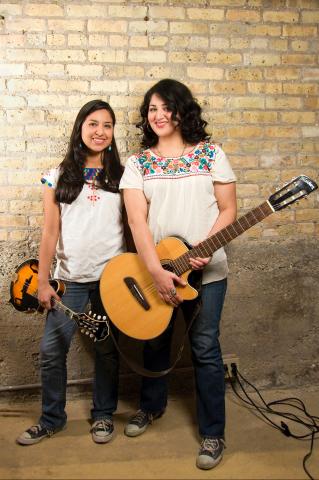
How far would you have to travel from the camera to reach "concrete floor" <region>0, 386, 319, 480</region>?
2.39 meters

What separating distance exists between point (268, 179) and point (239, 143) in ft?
0.99

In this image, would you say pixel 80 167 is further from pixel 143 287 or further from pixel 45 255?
pixel 143 287

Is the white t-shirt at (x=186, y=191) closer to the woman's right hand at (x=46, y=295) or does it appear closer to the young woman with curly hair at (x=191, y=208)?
the young woman with curly hair at (x=191, y=208)

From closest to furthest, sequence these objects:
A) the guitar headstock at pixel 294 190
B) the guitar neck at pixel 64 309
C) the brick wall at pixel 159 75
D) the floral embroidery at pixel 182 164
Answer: the guitar headstock at pixel 294 190 → the floral embroidery at pixel 182 164 → the guitar neck at pixel 64 309 → the brick wall at pixel 159 75

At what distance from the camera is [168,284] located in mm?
2410

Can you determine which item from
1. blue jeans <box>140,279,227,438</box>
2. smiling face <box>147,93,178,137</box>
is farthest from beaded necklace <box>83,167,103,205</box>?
blue jeans <box>140,279,227,438</box>

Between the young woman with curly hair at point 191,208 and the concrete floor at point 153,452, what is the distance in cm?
13

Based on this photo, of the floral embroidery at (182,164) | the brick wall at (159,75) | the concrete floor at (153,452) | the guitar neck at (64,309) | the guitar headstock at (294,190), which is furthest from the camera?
the brick wall at (159,75)

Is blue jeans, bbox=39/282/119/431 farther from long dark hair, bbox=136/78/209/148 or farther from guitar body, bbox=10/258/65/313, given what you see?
long dark hair, bbox=136/78/209/148

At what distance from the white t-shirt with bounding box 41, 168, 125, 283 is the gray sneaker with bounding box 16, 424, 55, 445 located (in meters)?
0.85

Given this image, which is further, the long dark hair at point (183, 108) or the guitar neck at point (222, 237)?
the long dark hair at point (183, 108)

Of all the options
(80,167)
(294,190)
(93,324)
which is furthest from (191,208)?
(93,324)

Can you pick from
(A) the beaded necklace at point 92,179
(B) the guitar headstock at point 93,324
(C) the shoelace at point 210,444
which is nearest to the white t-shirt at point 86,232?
(A) the beaded necklace at point 92,179

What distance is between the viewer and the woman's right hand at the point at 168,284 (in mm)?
2408
